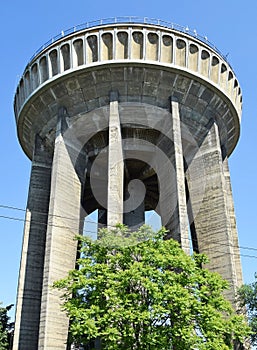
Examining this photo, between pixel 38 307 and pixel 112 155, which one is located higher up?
pixel 112 155

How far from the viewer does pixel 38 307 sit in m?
16.3

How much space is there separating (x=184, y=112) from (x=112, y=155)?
3905mm

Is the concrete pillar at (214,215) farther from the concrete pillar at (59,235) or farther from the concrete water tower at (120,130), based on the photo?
the concrete pillar at (59,235)

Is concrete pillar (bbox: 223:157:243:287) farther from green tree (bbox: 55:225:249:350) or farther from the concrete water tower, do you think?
green tree (bbox: 55:225:249:350)

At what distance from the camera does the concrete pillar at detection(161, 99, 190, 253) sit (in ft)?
48.0

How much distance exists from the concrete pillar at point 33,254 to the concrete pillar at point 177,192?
206 inches

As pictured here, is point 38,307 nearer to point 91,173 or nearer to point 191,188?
point 91,173

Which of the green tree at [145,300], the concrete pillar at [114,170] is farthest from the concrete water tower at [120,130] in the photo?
the green tree at [145,300]

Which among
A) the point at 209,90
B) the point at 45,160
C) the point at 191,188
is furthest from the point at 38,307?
the point at 209,90

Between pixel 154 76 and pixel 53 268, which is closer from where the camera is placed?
pixel 53 268

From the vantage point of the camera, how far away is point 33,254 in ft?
56.2

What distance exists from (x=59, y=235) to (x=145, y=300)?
20.4ft

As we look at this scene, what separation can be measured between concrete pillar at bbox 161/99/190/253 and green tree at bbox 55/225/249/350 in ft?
10.5

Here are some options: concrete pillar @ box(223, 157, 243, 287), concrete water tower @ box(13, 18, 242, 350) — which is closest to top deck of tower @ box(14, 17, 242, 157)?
concrete water tower @ box(13, 18, 242, 350)
